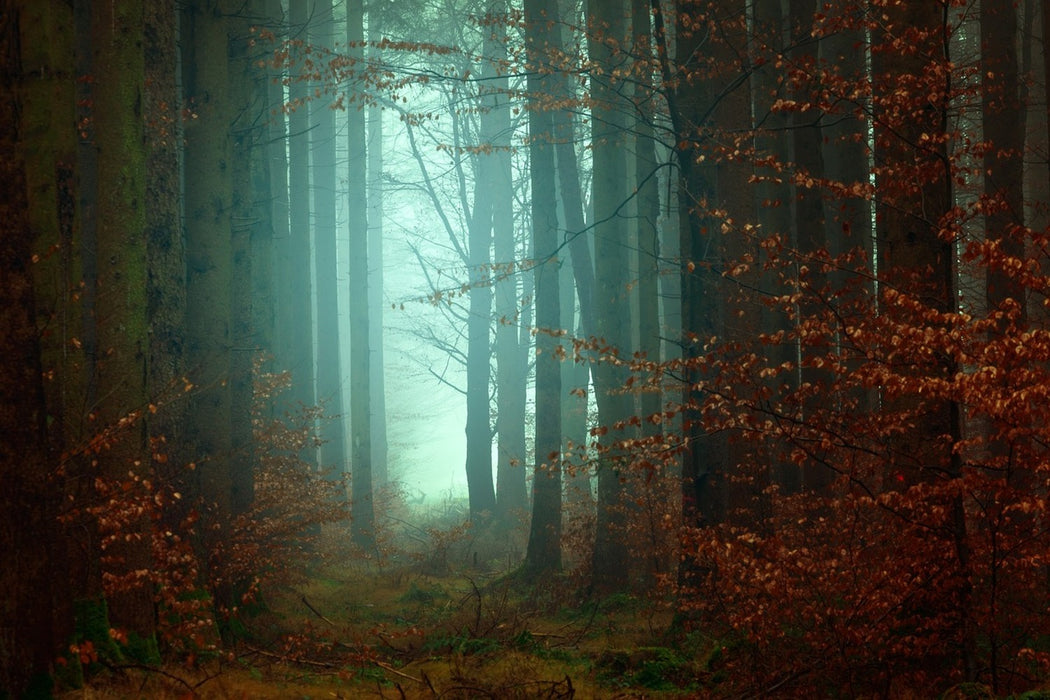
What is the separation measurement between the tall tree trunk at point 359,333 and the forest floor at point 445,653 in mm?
6565

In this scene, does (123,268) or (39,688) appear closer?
(39,688)

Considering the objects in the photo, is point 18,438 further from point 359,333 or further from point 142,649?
point 359,333

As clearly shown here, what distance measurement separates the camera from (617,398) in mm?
14461

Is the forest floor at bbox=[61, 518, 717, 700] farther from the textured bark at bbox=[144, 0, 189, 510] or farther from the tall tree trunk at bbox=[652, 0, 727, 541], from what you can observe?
the textured bark at bbox=[144, 0, 189, 510]

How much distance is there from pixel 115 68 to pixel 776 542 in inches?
265

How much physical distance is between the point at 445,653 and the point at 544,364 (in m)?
6.77

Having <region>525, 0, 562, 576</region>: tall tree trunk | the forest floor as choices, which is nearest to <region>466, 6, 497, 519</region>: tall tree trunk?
<region>525, 0, 562, 576</region>: tall tree trunk

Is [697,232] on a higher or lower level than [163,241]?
lower

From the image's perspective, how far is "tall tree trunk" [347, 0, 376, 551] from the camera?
21.9m

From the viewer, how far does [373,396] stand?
33.7m

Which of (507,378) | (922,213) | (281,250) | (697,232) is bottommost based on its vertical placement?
(507,378)

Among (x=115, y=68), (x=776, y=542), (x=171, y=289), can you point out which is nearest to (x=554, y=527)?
(x=171, y=289)

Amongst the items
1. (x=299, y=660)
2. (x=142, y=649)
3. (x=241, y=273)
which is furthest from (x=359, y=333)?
(x=142, y=649)

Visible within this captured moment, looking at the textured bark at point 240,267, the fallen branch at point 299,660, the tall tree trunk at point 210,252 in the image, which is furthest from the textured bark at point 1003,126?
the textured bark at point 240,267
